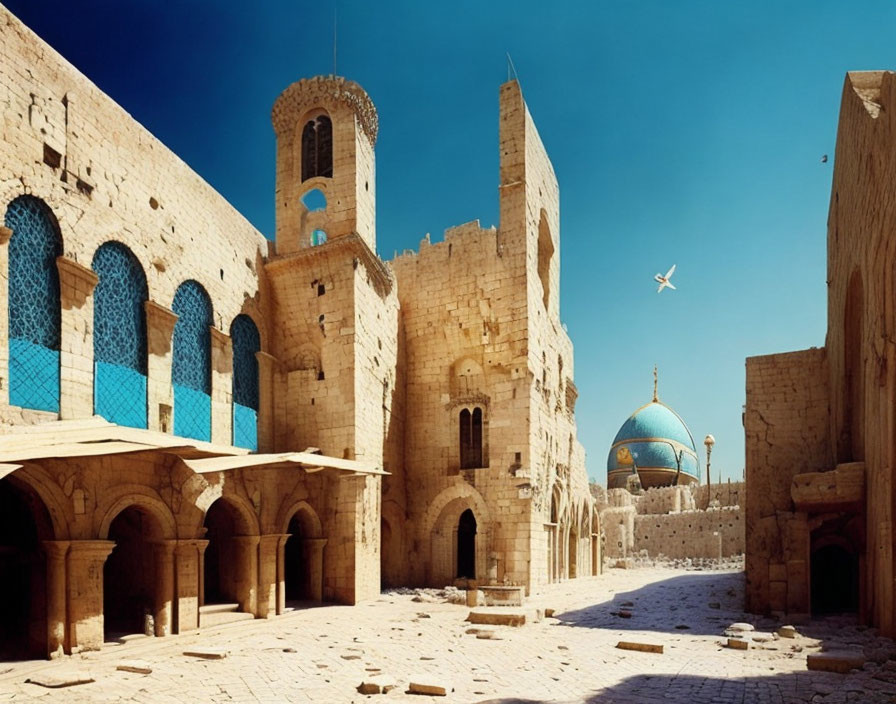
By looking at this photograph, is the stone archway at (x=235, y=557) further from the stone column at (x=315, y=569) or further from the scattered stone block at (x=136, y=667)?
the scattered stone block at (x=136, y=667)

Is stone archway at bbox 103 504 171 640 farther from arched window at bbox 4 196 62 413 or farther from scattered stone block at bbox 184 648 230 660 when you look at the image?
arched window at bbox 4 196 62 413

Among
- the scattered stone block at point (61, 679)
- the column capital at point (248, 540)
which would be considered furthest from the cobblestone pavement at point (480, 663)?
the column capital at point (248, 540)

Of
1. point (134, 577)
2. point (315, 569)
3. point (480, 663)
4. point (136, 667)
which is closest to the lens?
point (136, 667)

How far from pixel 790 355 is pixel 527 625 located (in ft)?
27.9

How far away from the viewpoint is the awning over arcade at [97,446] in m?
7.92

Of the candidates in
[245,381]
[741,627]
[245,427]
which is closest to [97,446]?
[245,427]

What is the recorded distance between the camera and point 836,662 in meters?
8.23

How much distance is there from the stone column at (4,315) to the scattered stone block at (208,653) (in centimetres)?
450

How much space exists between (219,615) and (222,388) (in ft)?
15.8

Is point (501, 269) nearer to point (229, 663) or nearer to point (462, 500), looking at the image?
point (462, 500)

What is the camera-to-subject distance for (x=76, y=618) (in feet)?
31.2

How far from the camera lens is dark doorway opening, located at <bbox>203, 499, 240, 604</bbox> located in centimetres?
1334

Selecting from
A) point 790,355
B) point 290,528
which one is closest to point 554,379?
point 790,355

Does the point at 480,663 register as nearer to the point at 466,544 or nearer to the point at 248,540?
the point at 248,540
